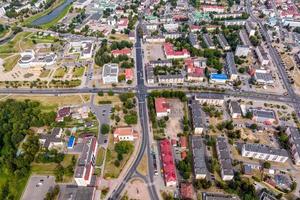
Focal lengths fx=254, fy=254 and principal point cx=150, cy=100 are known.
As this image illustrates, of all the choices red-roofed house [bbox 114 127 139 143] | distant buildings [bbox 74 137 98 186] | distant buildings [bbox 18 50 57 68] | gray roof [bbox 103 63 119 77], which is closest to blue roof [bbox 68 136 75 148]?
distant buildings [bbox 74 137 98 186]

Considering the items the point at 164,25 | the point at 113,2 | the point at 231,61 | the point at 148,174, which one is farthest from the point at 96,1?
the point at 148,174

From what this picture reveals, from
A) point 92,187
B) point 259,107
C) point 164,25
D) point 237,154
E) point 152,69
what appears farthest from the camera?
point 164,25

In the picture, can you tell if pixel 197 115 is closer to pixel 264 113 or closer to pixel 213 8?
pixel 264 113

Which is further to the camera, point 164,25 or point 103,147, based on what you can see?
point 164,25

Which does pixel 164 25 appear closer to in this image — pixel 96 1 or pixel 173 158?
pixel 96 1

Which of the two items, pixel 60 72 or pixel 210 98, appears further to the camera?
pixel 60 72

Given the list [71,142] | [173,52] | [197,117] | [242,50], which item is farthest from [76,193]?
[242,50]

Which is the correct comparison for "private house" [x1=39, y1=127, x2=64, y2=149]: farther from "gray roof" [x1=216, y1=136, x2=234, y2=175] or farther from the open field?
"gray roof" [x1=216, y1=136, x2=234, y2=175]

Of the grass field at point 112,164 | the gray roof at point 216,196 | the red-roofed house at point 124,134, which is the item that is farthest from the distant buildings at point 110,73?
the gray roof at point 216,196
